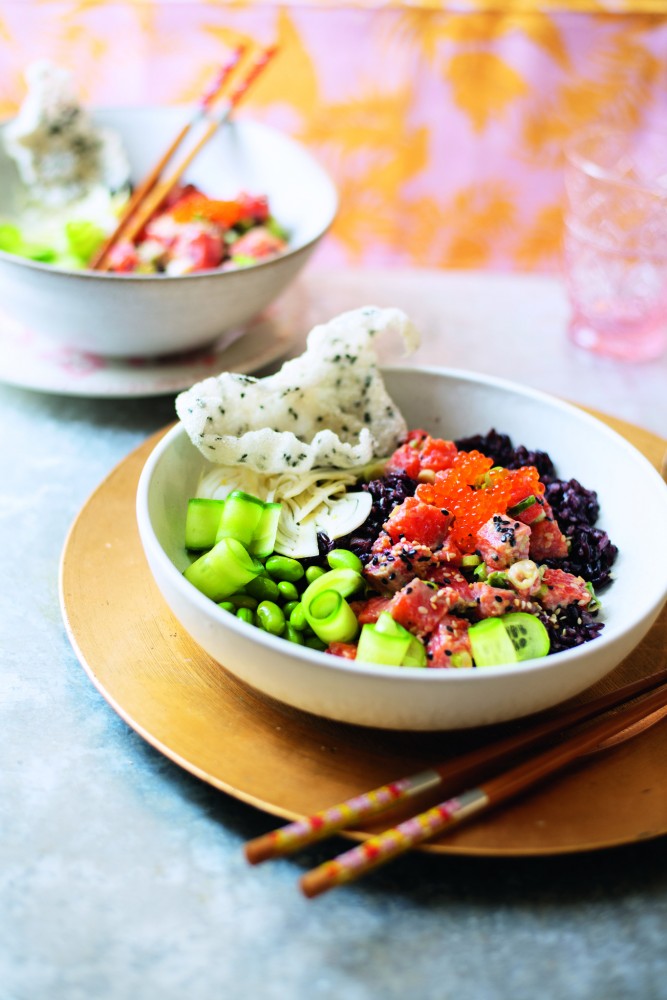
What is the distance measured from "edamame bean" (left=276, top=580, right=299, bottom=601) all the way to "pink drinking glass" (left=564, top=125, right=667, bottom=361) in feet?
5.49

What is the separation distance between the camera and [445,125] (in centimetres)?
418

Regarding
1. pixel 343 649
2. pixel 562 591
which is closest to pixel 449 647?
pixel 343 649

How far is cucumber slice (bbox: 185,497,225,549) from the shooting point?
1.67 m

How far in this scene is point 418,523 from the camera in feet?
5.33

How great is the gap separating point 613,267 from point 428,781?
2.05 m

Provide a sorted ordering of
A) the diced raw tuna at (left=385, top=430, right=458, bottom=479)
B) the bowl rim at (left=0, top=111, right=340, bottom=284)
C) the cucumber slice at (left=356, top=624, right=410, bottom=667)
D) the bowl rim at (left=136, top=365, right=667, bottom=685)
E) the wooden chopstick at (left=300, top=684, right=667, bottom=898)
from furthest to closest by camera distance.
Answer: the bowl rim at (left=0, top=111, right=340, bottom=284)
the diced raw tuna at (left=385, top=430, right=458, bottom=479)
the cucumber slice at (left=356, top=624, right=410, bottom=667)
the bowl rim at (left=136, top=365, right=667, bottom=685)
the wooden chopstick at (left=300, top=684, right=667, bottom=898)

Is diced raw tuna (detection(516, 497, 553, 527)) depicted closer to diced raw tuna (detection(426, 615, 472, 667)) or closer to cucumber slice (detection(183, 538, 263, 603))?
diced raw tuna (detection(426, 615, 472, 667))

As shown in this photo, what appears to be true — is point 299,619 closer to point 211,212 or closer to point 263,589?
point 263,589

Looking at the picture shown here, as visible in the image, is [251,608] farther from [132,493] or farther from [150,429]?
[150,429]

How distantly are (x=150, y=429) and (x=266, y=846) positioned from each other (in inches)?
56.7

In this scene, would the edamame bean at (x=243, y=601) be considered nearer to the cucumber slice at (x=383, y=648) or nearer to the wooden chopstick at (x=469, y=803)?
the cucumber slice at (x=383, y=648)

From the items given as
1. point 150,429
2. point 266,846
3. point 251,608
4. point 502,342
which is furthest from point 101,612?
point 502,342

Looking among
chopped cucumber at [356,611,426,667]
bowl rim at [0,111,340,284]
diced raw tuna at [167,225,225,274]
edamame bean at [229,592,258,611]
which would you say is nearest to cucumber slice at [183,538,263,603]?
edamame bean at [229,592,258,611]

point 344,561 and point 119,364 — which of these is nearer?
point 344,561
